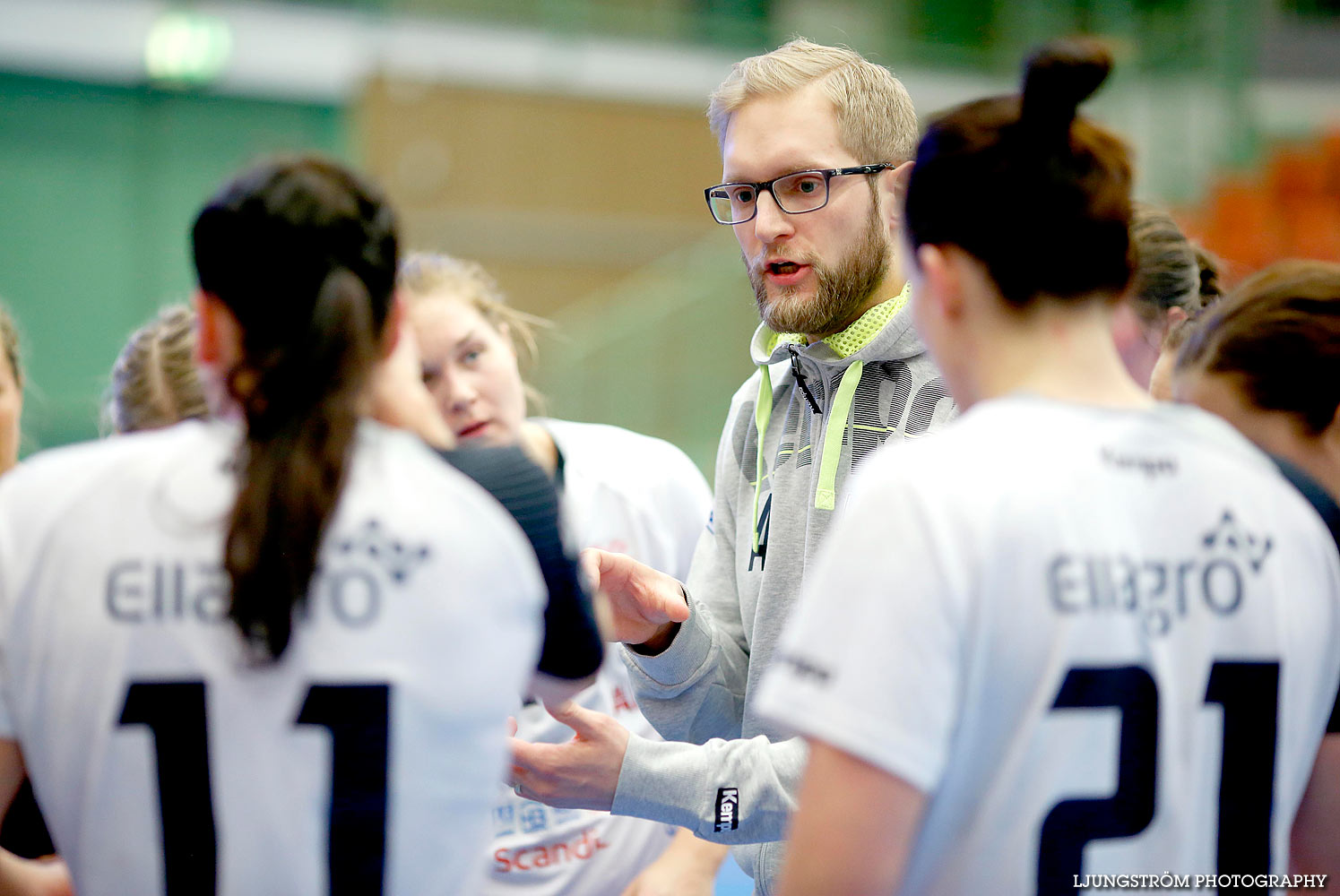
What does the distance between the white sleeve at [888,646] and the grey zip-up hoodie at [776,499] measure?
0.74 meters

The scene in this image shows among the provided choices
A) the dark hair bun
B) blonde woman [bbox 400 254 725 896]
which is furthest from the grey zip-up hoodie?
the dark hair bun

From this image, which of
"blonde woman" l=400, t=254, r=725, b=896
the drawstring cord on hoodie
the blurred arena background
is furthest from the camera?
the blurred arena background

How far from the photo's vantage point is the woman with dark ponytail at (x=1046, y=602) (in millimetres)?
1074

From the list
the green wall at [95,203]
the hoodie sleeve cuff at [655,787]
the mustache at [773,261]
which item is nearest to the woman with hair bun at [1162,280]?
the mustache at [773,261]

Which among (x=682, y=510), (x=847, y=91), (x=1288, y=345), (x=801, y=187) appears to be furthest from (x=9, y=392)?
(x=1288, y=345)

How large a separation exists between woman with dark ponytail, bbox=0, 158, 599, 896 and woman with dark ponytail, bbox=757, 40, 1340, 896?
395 mm

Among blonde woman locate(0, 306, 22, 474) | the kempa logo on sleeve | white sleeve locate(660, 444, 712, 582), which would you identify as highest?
blonde woman locate(0, 306, 22, 474)

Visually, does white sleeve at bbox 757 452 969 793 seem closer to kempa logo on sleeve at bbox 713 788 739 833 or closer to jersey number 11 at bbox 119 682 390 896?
jersey number 11 at bbox 119 682 390 896

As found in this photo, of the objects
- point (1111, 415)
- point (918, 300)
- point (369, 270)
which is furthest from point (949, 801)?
point (369, 270)

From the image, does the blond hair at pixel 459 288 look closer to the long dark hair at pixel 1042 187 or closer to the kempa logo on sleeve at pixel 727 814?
the kempa logo on sleeve at pixel 727 814

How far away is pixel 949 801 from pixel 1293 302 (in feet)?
2.92

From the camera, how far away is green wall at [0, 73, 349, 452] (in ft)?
36.2

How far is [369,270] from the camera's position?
4.15 feet

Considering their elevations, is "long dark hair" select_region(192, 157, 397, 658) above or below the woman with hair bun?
below
